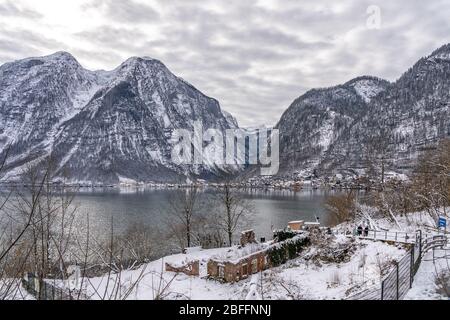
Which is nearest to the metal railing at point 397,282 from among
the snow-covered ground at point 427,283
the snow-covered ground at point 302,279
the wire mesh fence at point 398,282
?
the wire mesh fence at point 398,282

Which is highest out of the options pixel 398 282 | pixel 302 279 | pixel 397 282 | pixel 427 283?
pixel 397 282

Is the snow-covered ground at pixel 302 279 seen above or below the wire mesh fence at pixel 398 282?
below

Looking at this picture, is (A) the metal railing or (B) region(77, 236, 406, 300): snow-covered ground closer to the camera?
(A) the metal railing

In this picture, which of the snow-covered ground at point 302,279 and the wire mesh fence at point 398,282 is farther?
the snow-covered ground at point 302,279

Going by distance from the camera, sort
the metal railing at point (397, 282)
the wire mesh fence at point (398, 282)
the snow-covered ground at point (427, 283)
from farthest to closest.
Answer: the snow-covered ground at point (427, 283) < the wire mesh fence at point (398, 282) < the metal railing at point (397, 282)

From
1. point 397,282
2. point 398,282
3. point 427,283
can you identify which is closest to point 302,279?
point 427,283

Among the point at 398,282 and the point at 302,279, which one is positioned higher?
the point at 398,282

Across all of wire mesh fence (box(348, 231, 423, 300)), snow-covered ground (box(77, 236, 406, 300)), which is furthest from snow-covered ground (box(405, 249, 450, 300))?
snow-covered ground (box(77, 236, 406, 300))

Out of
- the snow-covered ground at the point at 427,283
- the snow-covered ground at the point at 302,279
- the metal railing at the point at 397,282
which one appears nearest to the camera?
the metal railing at the point at 397,282

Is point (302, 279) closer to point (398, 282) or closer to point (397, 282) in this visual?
point (398, 282)

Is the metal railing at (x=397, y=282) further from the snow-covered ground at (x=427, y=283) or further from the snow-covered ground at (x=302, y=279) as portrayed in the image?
the snow-covered ground at (x=302, y=279)

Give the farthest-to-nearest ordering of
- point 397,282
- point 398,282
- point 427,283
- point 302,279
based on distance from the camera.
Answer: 1. point 302,279
2. point 427,283
3. point 398,282
4. point 397,282

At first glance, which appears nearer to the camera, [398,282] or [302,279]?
[398,282]

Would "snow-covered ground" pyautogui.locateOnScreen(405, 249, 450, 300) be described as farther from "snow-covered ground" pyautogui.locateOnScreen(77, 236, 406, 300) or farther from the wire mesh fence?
"snow-covered ground" pyautogui.locateOnScreen(77, 236, 406, 300)
